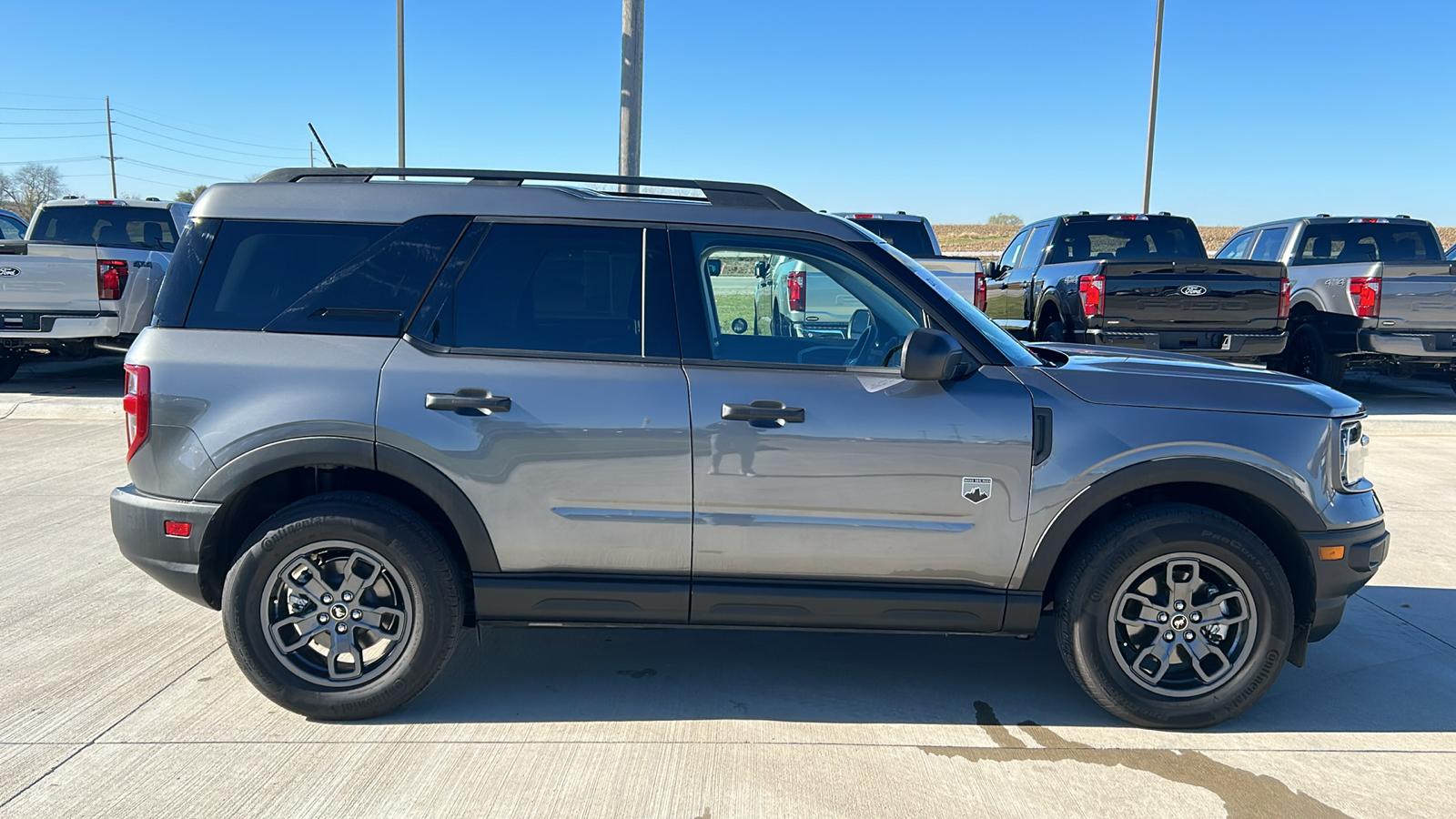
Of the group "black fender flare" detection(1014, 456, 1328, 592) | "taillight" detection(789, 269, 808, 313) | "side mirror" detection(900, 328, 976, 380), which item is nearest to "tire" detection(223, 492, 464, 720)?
"taillight" detection(789, 269, 808, 313)

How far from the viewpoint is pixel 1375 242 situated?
1212cm

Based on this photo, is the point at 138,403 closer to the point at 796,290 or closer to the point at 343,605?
the point at 343,605

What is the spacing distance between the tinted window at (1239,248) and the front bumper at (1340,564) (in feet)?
34.0

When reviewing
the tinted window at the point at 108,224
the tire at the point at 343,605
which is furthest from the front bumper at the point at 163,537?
the tinted window at the point at 108,224

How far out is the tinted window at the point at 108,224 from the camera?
1233 centimetres

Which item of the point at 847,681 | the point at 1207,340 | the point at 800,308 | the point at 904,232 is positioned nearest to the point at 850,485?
the point at 800,308

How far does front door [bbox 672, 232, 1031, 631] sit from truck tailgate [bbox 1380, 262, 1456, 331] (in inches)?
344

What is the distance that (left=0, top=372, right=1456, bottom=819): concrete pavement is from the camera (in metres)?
3.18

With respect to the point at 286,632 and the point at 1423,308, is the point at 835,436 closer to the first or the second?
the point at 286,632

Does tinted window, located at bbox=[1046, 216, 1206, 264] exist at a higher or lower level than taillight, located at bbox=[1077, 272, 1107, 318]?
higher

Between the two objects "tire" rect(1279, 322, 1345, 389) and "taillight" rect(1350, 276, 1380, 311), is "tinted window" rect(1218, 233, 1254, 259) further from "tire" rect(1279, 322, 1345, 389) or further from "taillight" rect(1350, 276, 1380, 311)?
"taillight" rect(1350, 276, 1380, 311)

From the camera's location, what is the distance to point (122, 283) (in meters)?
10.2

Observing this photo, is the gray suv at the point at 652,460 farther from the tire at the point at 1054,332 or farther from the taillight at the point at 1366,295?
the taillight at the point at 1366,295

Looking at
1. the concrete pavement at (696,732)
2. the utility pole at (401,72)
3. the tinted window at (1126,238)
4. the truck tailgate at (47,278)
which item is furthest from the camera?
the utility pole at (401,72)
